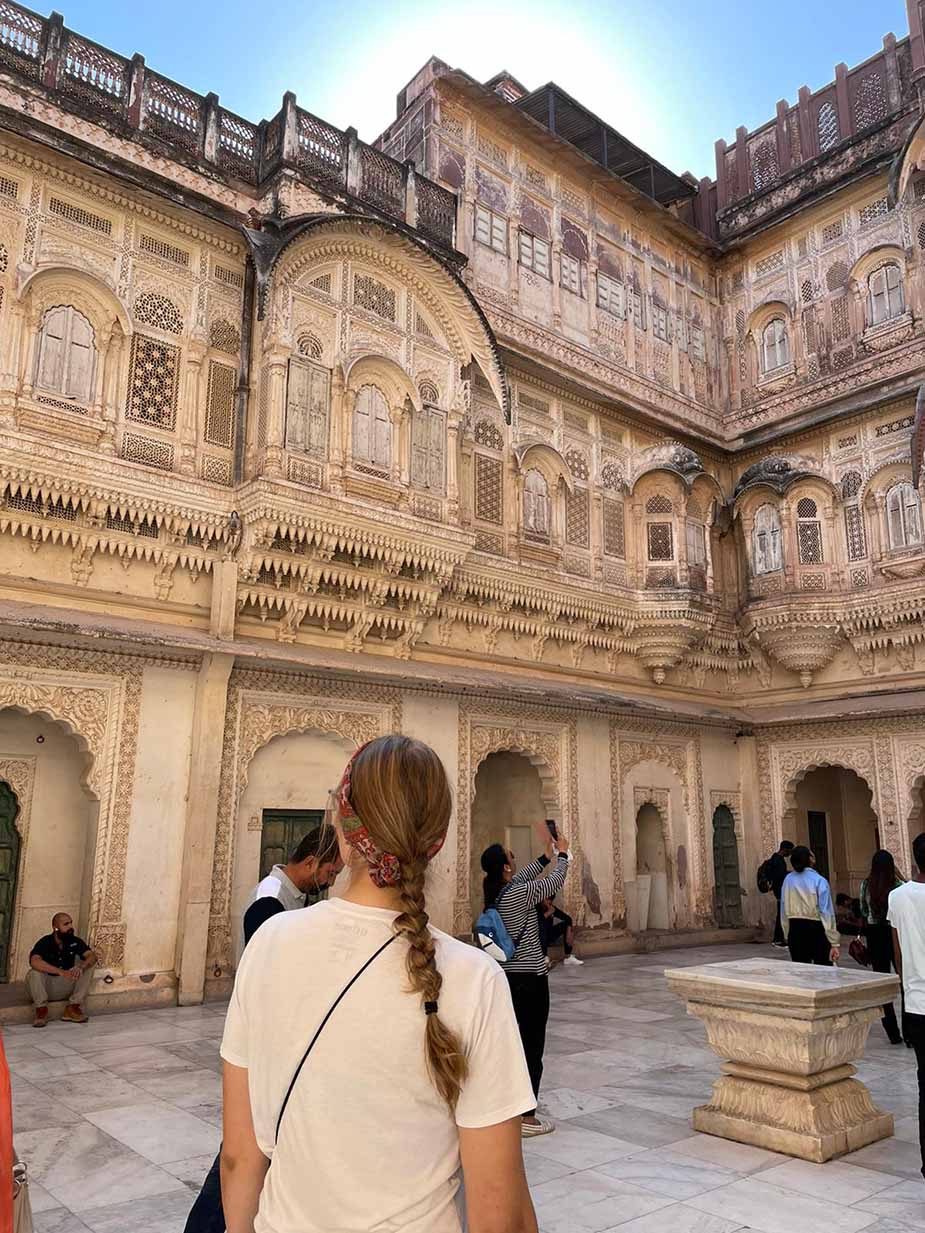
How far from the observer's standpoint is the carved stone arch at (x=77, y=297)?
841cm

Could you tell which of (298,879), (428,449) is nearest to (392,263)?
(428,449)

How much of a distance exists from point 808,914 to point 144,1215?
499 cm

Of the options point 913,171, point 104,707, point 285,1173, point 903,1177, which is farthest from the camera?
point 913,171

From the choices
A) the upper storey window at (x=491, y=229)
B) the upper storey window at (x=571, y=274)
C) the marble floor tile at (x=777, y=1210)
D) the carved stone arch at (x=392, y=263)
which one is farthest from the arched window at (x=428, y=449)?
the marble floor tile at (x=777, y=1210)

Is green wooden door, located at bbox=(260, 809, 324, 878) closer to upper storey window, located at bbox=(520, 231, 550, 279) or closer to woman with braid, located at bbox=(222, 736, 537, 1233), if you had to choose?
woman with braid, located at bbox=(222, 736, 537, 1233)

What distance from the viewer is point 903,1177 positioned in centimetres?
404

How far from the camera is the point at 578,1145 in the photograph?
446cm

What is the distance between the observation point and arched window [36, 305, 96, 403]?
843cm

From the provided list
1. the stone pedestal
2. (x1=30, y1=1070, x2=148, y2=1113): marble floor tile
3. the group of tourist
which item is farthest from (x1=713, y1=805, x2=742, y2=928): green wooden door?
the group of tourist

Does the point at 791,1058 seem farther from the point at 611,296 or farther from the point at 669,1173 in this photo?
the point at 611,296

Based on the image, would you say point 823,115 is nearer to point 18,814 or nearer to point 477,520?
point 477,520

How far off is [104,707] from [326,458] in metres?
3.31

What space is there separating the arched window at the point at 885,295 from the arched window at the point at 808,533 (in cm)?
294

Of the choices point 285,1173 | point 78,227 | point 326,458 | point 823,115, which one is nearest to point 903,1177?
point 285,1173
